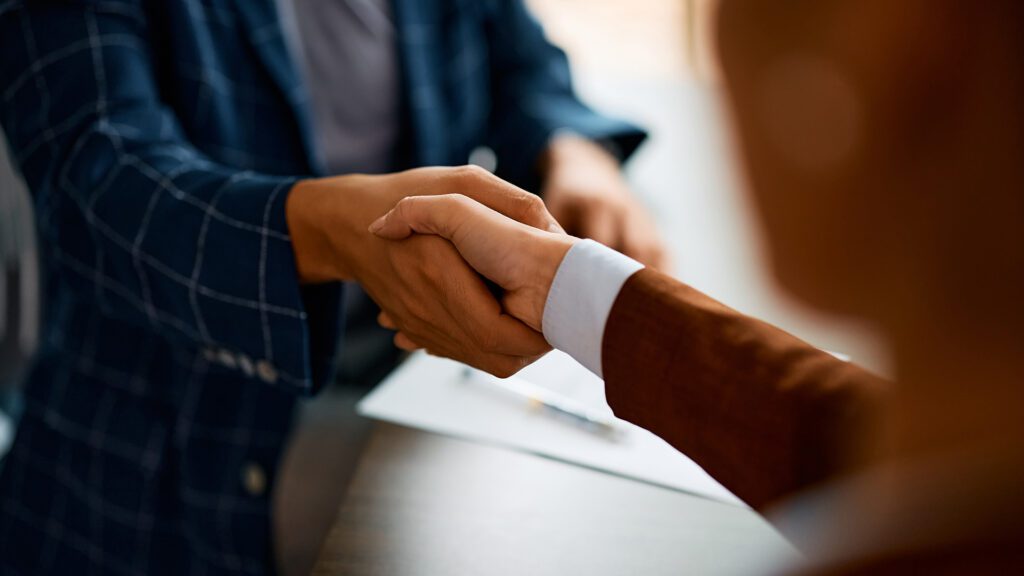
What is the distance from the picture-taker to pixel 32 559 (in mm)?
801

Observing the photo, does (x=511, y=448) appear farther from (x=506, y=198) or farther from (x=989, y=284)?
(x=989, y=284)

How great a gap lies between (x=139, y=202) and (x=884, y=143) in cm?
55

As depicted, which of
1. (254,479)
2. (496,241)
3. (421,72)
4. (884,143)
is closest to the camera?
(884,143)

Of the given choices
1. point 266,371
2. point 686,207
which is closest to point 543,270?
point 266,371

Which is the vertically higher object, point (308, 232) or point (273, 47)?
point (273, 47)

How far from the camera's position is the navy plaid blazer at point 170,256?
61cm

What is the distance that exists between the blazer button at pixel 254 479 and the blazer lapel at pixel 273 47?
1.09 ft

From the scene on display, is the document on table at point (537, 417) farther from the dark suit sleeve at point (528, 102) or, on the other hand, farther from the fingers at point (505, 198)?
the dark suit sleeve at point (528, 102)

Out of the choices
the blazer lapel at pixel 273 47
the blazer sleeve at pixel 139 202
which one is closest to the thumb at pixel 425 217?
the blazer sleeve at pixel 139 202

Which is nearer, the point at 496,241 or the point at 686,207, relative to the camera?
the point at 496,241

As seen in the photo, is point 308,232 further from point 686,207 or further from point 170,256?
point 686,207

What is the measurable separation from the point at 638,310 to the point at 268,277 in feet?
0.97

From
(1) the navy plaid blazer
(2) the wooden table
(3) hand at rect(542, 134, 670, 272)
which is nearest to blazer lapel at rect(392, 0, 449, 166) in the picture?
(1) the navy plaid blazer

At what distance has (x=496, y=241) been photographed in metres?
0.48
